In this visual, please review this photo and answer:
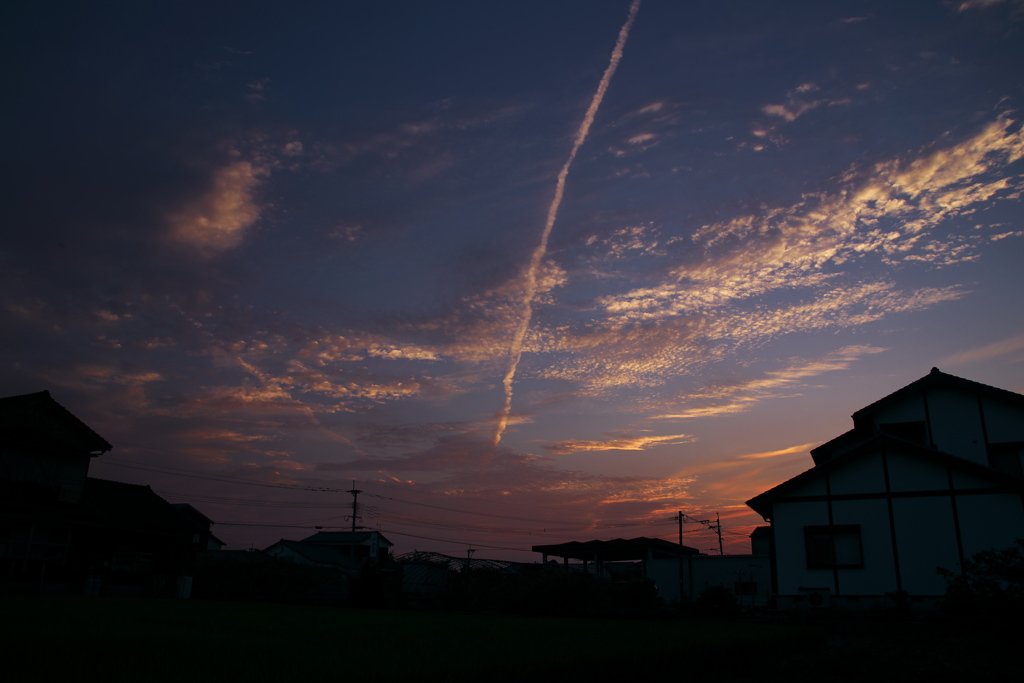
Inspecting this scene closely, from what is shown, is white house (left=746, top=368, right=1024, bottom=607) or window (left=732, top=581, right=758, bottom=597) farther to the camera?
window (left=732, top=581, right=758, bottom=597)

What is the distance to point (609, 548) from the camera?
34844 mm

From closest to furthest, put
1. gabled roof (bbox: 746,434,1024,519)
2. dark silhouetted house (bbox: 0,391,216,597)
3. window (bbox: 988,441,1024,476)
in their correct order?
gabled roof (bbox: 746,434,1024,519), window (bbox: 988,441,1024,476), dark silhouetted house (bbox: 0,391,216,597)

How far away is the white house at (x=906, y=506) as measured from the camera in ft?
60.2

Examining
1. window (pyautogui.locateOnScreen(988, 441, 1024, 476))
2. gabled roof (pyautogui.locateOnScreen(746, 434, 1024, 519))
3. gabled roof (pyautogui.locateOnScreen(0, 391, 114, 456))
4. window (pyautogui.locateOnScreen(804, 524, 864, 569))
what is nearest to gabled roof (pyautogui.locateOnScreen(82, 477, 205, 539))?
gabled roof (pyautogui.locateOnScreen(0, 391, 114, 456))

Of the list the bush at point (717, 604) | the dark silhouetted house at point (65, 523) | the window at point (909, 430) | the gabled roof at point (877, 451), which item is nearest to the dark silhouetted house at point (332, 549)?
the dark silhouetted house at point (65, 523)

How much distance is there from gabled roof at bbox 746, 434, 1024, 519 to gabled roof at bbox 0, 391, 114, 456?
27916mm

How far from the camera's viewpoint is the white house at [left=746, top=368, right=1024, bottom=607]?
60.2 feet

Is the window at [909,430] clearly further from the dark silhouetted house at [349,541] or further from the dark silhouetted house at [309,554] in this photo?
the dark silhouetted house at [349,541]

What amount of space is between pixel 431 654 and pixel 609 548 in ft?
99.3

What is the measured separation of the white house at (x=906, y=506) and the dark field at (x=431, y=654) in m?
7.73

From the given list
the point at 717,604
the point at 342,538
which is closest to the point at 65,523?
the point at 717,604

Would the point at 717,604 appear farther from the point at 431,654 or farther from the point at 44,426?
the point at 44,426

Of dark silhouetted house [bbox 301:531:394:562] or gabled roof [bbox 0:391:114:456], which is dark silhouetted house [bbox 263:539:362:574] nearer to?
dark silhouetted house [bbox 301:531:394:562]

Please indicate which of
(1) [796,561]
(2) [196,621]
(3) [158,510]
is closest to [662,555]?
(1) [796,561]
